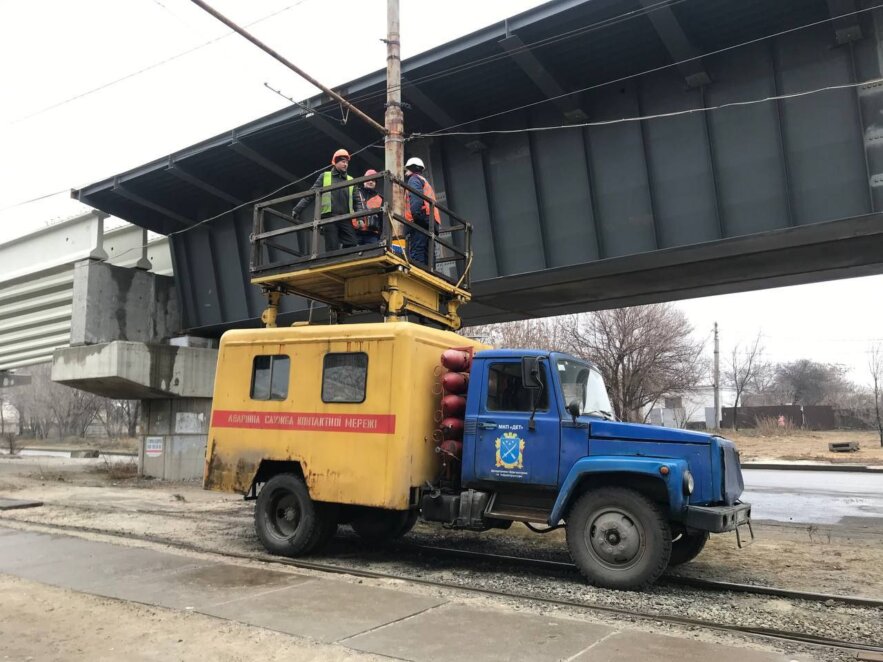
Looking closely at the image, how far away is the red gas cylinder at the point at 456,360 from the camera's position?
7.81m

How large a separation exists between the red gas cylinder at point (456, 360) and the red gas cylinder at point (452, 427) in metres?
0.63

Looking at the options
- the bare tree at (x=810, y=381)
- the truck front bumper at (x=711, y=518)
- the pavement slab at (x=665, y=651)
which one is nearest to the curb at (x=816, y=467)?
the truck front bumper at (x=711, y=518)

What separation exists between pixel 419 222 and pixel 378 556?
4691mm

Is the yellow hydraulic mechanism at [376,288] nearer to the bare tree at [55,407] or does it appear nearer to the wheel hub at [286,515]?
the wheel hub at [286,515]

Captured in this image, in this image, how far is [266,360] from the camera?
870 centimetres

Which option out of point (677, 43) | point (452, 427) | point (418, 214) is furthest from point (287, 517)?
point (677, 43)

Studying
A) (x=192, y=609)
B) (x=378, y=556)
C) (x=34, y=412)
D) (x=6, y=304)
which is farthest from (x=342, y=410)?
(x=34, y=412)

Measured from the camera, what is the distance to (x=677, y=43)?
10.7m

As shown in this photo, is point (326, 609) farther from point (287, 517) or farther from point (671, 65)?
point (671, 65)

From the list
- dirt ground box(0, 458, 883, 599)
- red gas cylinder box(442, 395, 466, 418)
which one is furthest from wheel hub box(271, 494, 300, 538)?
red gas cylinder box(442, 395, 466, 418)

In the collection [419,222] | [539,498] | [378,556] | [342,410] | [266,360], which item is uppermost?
[419,222]

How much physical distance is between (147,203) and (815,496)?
63.3ft

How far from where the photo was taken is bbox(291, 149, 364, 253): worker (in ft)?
28.7

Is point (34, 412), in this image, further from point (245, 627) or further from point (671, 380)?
point (245, 627)
